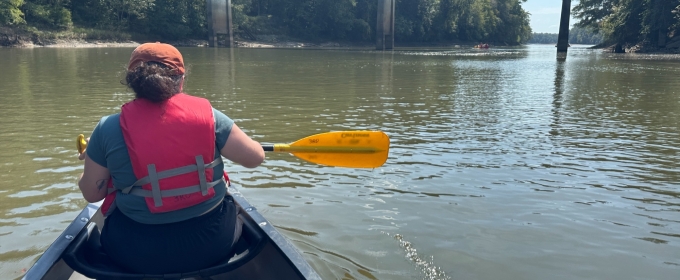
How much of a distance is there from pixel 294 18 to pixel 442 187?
75249 millimetres

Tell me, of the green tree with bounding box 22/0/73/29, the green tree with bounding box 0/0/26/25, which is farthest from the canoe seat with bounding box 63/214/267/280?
the green tree with bounding box 22/0/73/29

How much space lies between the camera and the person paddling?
2561mm

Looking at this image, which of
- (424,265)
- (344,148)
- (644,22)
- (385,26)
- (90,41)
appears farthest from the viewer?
A: (385,26)

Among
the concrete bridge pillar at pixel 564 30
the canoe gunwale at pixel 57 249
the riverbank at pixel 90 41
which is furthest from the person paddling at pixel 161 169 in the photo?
the concrete bridge pillar at pixel 564 30

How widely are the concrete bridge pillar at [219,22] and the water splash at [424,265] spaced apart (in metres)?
61.4

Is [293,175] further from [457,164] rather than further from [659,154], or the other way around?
[659,154]

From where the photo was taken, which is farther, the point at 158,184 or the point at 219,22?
the point at 219,22

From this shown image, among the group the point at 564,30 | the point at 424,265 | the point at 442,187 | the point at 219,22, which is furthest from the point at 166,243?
the point at 564,30

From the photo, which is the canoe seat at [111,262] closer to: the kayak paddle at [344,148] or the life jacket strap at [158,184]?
the life jacket strap at [158,184]

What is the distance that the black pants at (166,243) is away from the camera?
2.72 meters

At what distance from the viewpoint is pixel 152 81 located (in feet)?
8.32

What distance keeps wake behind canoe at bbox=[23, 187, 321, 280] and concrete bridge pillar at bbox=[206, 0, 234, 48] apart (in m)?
62.2

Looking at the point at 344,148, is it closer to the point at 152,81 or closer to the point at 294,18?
the point at 152,81

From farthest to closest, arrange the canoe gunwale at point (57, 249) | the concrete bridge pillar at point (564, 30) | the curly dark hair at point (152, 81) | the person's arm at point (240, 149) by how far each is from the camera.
Result: the concrete bridge pillar at point (564, 30)
the canoe gunwale at point (57, 249)
the person's arm at point (240, 149)
the curly dark hair at point (152, 81)
